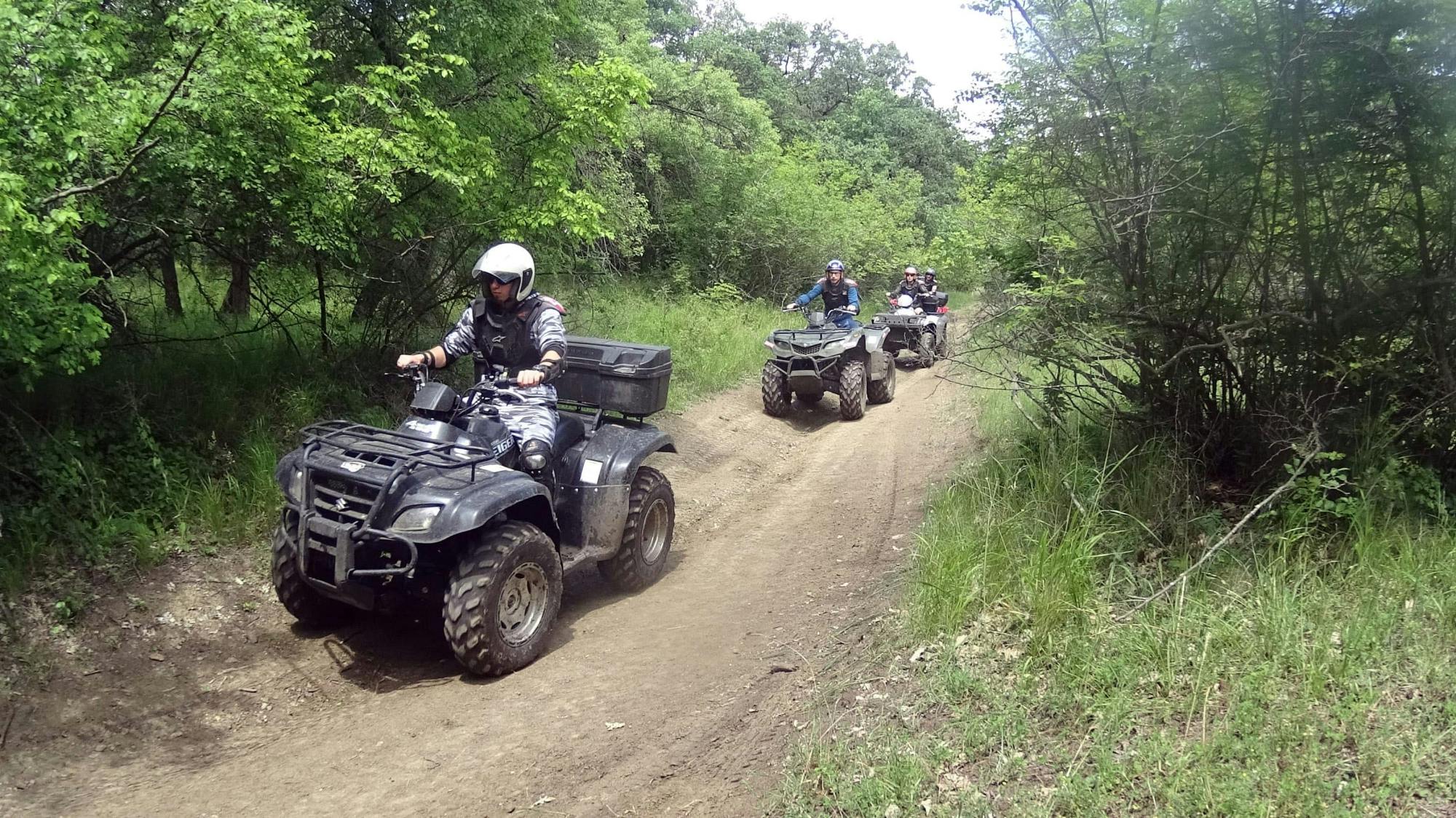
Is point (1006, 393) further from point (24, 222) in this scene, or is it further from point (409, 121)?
point (24, 222)

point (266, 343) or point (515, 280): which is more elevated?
point (515, 280)

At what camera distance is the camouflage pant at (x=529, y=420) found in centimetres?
529

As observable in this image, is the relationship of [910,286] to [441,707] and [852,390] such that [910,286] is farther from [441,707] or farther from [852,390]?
[441,707]

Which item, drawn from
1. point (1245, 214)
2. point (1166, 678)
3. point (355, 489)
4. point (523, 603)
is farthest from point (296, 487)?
point (1245, 214)

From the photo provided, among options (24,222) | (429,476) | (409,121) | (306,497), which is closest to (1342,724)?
(429,476)

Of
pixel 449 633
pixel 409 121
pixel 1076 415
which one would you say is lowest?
pixel 449 633

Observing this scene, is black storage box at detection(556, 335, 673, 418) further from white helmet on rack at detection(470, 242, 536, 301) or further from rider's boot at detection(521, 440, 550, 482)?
rider's boot at detection(521, 440, 550, 482)

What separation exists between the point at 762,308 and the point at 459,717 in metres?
14.9

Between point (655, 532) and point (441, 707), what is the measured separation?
2.10 meters

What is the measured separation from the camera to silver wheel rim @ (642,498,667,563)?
6.10 metres

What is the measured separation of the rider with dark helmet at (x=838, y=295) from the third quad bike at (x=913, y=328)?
1709 millimetres

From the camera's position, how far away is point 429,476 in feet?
14.8

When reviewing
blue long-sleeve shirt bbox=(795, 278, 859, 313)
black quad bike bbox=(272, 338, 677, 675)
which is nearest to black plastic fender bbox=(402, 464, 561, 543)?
black quad bike bbox=(272, 338, 677, 675)

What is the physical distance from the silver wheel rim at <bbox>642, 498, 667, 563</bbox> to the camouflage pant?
0.95 m
